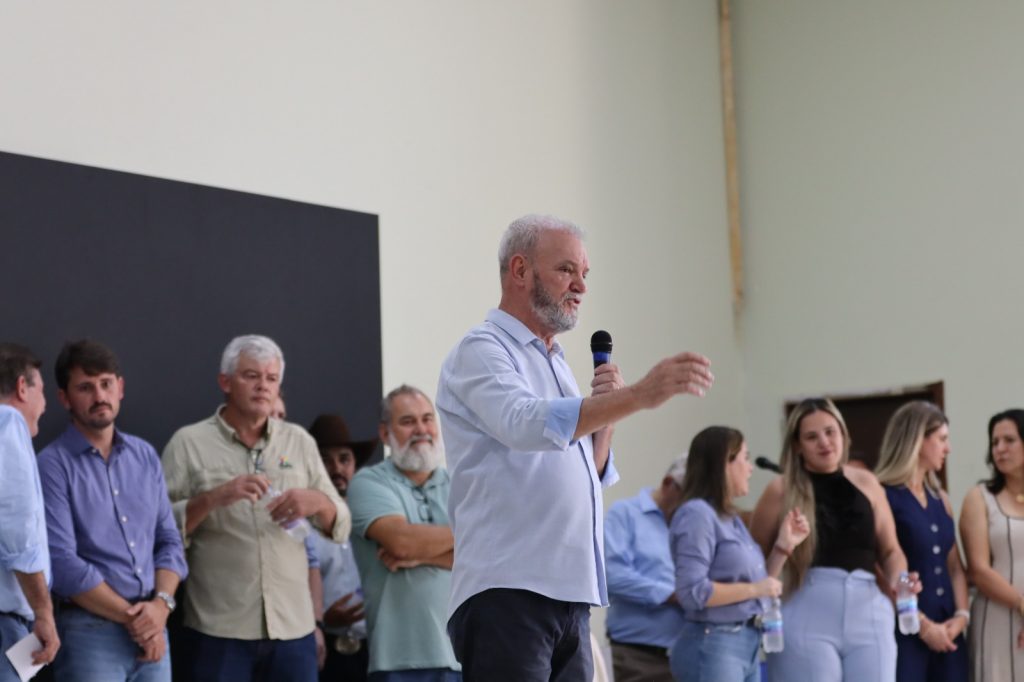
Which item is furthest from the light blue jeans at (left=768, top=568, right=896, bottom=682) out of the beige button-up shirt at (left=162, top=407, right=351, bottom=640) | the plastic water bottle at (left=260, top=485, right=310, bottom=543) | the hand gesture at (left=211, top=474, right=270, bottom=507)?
the hand gesture at (left=211, top=474, right=270, bottom=507)

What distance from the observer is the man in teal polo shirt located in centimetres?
454

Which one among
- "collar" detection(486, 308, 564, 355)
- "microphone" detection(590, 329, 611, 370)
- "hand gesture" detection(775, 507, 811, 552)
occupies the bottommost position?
"hand gesture" detection(775, 507, 811, 552)

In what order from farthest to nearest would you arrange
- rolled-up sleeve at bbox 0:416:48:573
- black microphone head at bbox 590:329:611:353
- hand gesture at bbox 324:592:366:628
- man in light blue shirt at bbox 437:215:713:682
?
hand gesture at bbox 324:592:366:628
rolled-up sleeve at bbox 0:416:48:573
black microphone head at bbox 590:329:611:353
man in light blue shirt at bbox 437:215:713:682

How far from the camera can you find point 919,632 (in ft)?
18.0

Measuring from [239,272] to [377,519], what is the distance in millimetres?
1368

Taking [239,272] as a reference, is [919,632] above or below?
below

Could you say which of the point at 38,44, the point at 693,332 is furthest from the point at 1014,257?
the point at 38,44

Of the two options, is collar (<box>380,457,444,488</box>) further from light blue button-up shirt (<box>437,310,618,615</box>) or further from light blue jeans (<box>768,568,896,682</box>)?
light blue button-up shirt (<box>437,310,618,615</box>)

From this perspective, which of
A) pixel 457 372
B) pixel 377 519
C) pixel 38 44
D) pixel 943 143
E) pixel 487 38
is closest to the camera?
pixel 457 372

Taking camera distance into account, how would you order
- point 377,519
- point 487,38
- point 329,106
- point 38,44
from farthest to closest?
point 487,38 < point 329,106 < point 38,44 < point 377,519

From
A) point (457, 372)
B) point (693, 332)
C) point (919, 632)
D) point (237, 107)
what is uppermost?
point (237, 107)

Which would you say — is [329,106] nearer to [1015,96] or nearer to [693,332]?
[693,332]

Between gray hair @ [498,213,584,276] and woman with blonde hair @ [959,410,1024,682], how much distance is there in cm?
357

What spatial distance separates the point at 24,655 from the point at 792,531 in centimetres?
284
